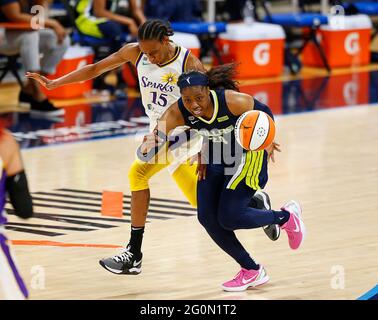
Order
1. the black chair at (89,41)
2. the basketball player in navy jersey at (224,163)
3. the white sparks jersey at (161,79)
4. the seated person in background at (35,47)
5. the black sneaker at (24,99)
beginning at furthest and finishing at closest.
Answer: the black chair at (89,41)
the black sneaker at (24,99)
the seated person in background at (35,47)
the white sparks jersey at (161,79)
the basketball player in navy jersey at (224,163)

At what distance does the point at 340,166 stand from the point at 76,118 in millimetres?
3533

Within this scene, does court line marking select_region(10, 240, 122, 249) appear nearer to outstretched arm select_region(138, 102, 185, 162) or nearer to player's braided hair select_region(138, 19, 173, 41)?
outstretched arm select_region(138, 102, 185, 162)

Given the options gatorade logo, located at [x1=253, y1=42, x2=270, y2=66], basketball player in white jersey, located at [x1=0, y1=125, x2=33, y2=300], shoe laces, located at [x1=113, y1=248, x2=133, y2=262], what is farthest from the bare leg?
gatorade logo, located at [x1=253, y1=42, x2=270, y2=66]

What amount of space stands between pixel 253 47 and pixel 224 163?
8568mm

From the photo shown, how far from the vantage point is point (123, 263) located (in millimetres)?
7219

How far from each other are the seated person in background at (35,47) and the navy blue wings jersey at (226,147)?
6117 millimetres

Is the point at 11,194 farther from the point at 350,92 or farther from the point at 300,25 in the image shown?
the point at 300,25

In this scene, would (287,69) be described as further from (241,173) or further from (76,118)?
(241,173)

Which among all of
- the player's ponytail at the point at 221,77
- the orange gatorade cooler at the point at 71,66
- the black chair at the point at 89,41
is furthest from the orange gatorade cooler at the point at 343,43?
the player's ponytail at the point at 221,77

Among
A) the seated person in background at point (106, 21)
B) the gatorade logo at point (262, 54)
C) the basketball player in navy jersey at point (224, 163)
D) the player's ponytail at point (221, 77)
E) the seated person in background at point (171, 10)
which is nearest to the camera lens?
the basketball player in navy jersey at point (224, 163)

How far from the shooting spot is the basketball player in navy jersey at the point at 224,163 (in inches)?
261

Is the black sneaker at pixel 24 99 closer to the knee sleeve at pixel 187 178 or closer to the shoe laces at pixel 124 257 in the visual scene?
the knee sleeve at pixel 187 178

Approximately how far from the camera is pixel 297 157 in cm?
1090
